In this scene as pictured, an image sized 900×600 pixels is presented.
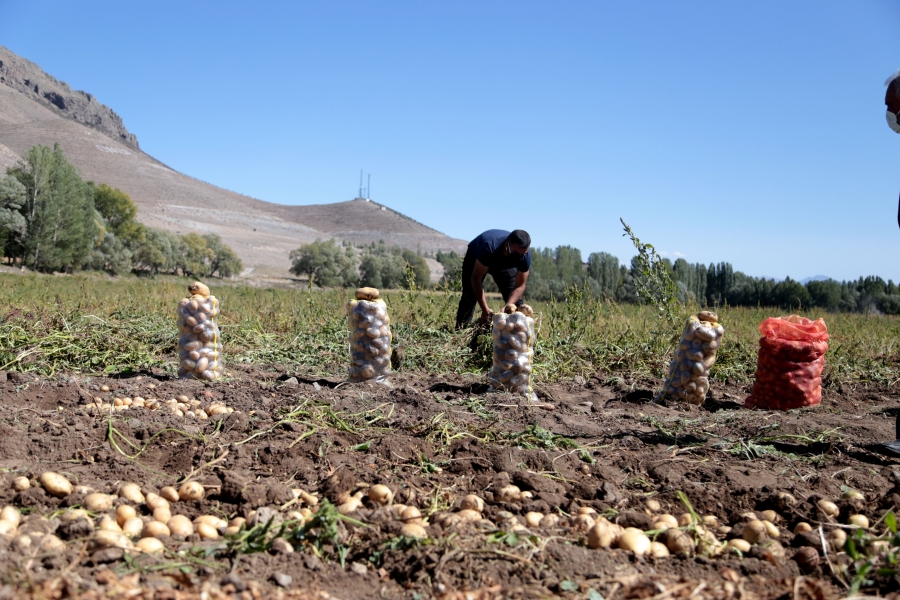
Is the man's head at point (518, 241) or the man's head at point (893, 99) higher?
the man's head at point (893, 99)

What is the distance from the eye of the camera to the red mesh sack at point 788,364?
505 cm

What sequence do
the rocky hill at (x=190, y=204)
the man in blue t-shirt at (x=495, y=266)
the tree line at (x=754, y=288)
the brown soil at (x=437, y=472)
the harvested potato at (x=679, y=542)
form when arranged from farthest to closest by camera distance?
1. the rocky hill at (x=190, y=204)
2. the tree line at (x=754, y=288)
3. the man in blue t-shirt at (x=495, y=266)
4. the harvested potato at (x=679, y=542)
5. the brown soil at (x=437, y=472)

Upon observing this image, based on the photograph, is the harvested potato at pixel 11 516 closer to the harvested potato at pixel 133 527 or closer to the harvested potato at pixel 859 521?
the harvested potato at pixel 133 527

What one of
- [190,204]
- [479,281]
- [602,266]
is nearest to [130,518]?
[479,281]

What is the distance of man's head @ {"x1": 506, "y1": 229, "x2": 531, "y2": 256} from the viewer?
6.81m

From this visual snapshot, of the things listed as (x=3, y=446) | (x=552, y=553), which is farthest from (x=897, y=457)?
(x=3, y=446)

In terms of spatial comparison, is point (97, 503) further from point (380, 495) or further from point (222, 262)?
point (222, 262)

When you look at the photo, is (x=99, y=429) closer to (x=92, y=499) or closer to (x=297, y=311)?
(x=92, y=499)

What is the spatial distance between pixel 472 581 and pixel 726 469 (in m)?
1.84

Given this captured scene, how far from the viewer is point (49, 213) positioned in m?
26.9

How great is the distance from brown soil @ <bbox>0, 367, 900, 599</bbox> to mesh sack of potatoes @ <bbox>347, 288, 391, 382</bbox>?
22cm

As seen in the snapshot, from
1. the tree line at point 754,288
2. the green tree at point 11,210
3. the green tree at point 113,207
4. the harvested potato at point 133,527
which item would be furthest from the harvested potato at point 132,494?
the green tree at point 113,207

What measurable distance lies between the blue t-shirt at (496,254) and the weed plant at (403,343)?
26.9 inches

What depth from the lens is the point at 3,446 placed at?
309 cm
